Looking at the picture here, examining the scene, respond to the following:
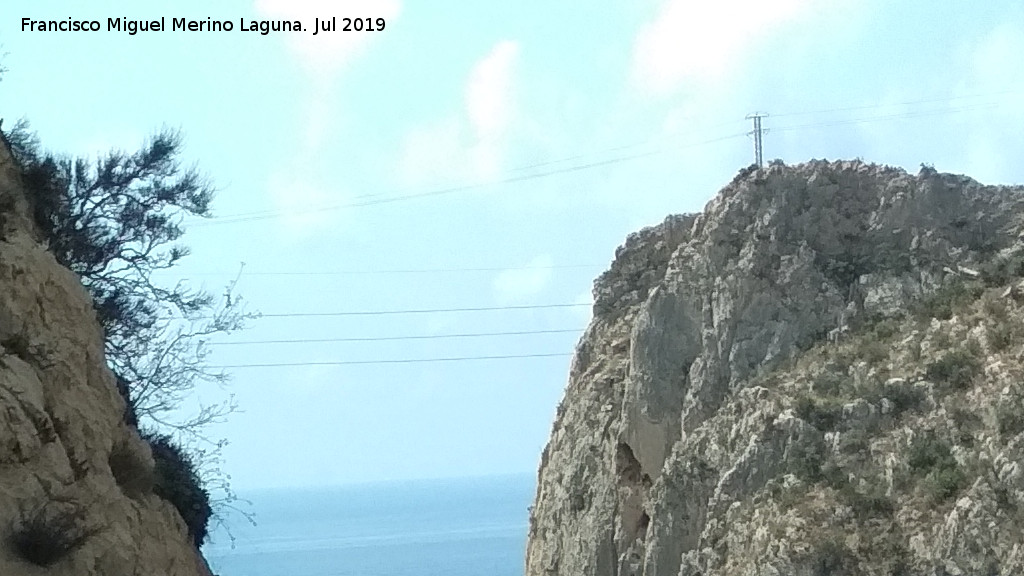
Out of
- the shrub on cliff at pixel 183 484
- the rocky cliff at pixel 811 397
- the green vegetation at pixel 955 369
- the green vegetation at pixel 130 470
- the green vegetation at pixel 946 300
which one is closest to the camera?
the green vegetation at pixel 130 470

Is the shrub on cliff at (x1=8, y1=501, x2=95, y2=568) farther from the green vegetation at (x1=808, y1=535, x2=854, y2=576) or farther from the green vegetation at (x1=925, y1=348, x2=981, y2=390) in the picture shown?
the green vegetation at (x1=925, y1=348, x2=981, y2=390)

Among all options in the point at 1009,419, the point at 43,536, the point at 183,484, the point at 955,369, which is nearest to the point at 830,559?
the point at 1009,419

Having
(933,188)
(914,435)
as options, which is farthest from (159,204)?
(933,188)

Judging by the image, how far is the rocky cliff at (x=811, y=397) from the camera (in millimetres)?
23547

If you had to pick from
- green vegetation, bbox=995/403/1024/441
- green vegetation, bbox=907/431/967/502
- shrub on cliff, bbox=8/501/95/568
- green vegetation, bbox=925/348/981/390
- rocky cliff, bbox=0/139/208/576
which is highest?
green vegetation, bbox=925/348/981/390

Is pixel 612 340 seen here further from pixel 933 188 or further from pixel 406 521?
pixel 406 521

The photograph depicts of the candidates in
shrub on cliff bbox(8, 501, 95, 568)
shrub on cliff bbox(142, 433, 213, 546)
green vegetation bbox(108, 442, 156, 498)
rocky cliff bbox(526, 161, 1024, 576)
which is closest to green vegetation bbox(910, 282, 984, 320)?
rocky cliff bbox(526, 161, 1024, 576)

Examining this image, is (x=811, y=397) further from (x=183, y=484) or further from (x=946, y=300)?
(x=183, y=484)

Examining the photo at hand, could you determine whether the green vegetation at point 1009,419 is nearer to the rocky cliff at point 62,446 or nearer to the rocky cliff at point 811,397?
the rocky cliff at point 811,397

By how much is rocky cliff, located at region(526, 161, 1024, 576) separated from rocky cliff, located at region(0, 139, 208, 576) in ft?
48.1

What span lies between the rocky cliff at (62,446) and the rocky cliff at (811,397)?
48.1 feet

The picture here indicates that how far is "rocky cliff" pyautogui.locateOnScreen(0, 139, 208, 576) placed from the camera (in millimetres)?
9398

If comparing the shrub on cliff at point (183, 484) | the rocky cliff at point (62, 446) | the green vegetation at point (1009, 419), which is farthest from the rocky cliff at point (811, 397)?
the rocky cliff at point (62, 446)

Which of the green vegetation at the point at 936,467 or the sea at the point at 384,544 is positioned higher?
the sea at the point at 384,544
